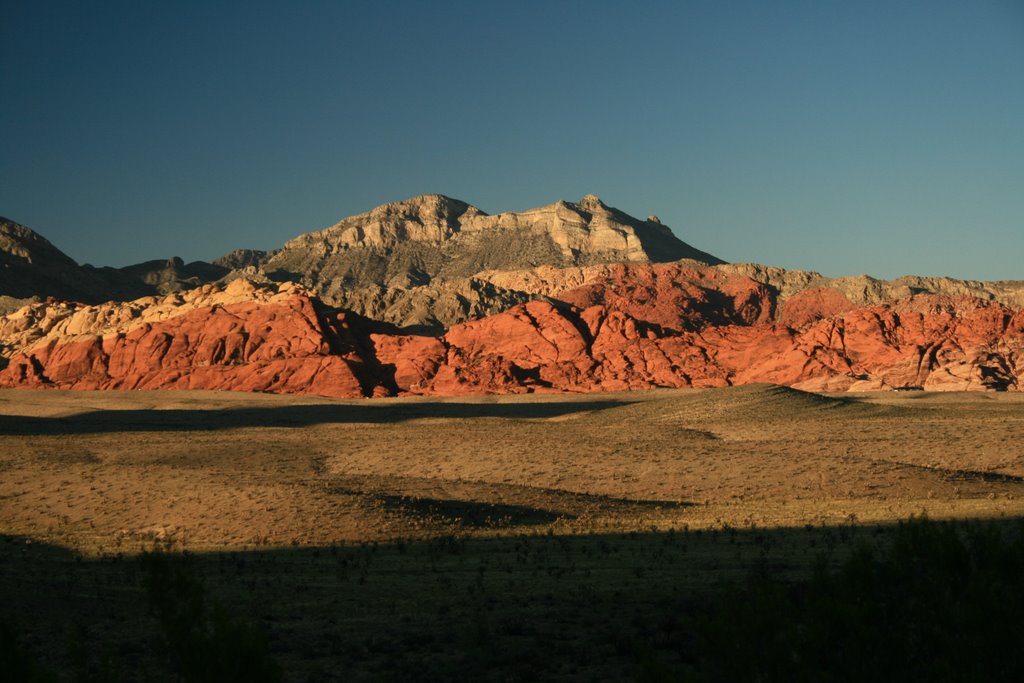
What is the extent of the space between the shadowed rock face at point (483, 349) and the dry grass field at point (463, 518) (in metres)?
27.8

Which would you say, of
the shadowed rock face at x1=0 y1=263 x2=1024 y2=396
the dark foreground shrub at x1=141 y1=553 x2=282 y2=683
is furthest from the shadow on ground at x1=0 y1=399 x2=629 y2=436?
the dark foreground shrub at x1=141 y1=553 x2=282 y2=683

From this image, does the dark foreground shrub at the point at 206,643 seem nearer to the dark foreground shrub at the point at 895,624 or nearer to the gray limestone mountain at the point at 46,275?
the dark foreground shrub at the point at 895,624

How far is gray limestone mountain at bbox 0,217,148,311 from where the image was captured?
15875 centimetres

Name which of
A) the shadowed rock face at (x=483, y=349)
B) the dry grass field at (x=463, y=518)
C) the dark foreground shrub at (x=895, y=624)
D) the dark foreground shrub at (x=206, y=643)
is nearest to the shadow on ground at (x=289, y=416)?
the dry grass field at (x=463, y=518)

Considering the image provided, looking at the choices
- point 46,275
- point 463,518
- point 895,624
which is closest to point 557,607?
point 895,624

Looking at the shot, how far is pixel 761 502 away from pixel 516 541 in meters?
10.7

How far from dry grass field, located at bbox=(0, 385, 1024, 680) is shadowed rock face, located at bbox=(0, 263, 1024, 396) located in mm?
27827

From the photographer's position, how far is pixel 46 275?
165750 mm

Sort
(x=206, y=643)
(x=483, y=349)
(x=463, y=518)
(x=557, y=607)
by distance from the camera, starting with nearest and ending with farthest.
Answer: (x=206, y=643) < (x=557, y=607) < (x=463, y=518) < (x=483, y=349)

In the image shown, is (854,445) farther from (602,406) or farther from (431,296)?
(431,296)

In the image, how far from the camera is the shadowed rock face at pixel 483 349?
9481cm

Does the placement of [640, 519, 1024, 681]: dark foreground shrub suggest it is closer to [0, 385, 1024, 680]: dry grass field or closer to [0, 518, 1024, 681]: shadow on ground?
[0, 518, 1024, 681]: shadow on ground

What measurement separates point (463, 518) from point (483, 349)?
259ft

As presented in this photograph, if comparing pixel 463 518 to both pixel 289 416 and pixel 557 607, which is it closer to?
pixel 557 607
